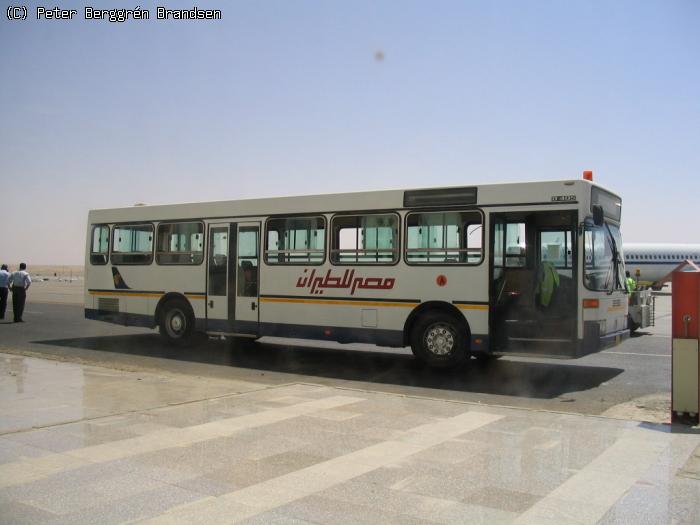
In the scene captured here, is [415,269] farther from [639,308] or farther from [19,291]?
[19,291]

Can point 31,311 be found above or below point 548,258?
below

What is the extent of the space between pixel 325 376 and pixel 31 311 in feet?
58.5

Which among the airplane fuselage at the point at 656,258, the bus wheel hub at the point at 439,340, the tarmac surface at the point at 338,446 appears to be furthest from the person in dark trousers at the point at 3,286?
the airplane fuselage at the point at 656,258

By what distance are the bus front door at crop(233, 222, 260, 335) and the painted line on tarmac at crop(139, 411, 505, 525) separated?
6.80 meters

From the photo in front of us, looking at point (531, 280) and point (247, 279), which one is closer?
point (531, 280)

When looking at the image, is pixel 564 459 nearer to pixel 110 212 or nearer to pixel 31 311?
pixel 110 212

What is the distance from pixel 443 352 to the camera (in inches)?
448

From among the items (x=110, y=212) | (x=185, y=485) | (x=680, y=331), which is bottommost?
(x=185, y=485)

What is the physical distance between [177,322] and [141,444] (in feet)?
28.6

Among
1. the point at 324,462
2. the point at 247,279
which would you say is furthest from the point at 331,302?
the point at 324,462

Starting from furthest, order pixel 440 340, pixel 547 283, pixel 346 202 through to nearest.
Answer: pixel 346 202, pixel 440 340, pixel 547 283

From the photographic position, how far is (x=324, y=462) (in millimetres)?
5949

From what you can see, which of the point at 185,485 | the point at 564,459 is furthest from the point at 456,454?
the point at 185,485

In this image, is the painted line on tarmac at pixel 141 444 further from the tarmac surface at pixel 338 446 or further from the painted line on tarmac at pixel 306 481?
the painted line on tarmac at pixel 306 481
